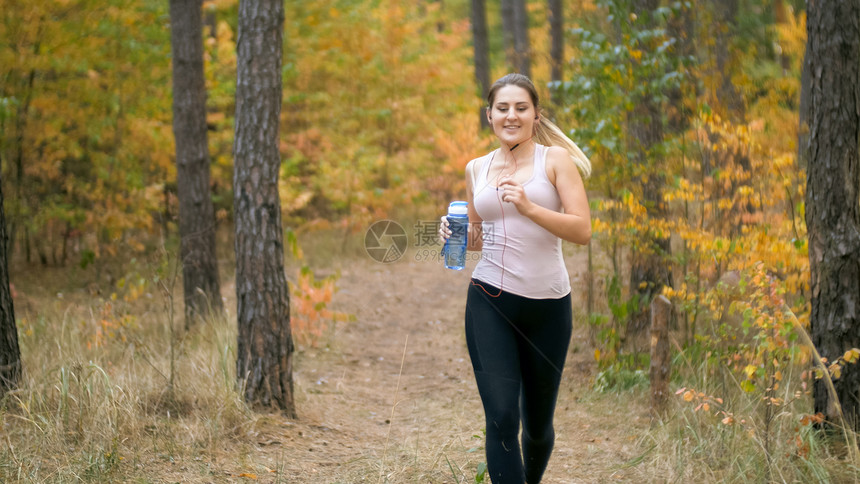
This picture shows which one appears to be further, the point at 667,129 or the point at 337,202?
the point at 337,202

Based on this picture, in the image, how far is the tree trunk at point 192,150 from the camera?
8617 millimetres

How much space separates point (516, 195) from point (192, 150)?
21.1ft

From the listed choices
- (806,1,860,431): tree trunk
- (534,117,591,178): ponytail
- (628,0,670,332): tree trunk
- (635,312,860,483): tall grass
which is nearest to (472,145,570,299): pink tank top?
(534,117,591,178): ponytail

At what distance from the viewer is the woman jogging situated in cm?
331

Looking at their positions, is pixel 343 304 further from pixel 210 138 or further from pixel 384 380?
pixel 210 138

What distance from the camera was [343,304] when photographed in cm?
1009

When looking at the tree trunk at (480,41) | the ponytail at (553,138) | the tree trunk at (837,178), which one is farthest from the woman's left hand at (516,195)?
the tree trunk at (480,41)

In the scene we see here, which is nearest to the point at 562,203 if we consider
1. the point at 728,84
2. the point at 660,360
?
the point at 660,360

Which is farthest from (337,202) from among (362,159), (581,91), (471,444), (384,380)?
(471,444)

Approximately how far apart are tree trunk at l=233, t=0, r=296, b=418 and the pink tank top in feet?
7.91

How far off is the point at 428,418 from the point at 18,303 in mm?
7026

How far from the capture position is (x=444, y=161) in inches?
594

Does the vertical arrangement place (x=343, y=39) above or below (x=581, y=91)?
above

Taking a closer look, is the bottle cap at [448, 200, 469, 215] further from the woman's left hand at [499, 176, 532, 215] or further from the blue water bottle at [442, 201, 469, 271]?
the woman's left hand at [499, 176, 532, 215]
